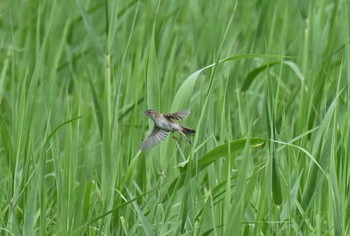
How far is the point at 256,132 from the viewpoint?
3.65m

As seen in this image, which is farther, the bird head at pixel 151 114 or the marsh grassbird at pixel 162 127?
the bird head at pixel 151 114

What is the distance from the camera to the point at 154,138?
2.57m

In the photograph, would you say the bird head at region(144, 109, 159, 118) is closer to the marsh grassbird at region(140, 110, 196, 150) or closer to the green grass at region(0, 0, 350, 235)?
the marsh grassbird at region(140, 110, 196, 150)

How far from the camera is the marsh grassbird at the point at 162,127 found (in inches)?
100

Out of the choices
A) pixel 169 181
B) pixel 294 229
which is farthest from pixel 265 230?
pixel 169 181

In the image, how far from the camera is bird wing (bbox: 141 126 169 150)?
253cm

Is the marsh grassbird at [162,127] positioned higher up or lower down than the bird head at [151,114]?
lower down

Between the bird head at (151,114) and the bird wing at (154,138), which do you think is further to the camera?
the bird head at (151,114)

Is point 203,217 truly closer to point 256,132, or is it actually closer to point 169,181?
point 169,181

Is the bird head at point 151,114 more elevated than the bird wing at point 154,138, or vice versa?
the bird head at point 151,114

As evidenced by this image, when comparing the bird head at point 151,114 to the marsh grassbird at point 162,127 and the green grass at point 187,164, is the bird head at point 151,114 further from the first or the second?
the green grass at point 187,164

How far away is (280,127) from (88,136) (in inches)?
27.5

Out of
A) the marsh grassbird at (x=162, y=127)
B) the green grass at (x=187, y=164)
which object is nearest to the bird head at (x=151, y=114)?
the marsh grassbird at (x=162, y=127)

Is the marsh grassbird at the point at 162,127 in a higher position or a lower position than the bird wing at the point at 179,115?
lower
